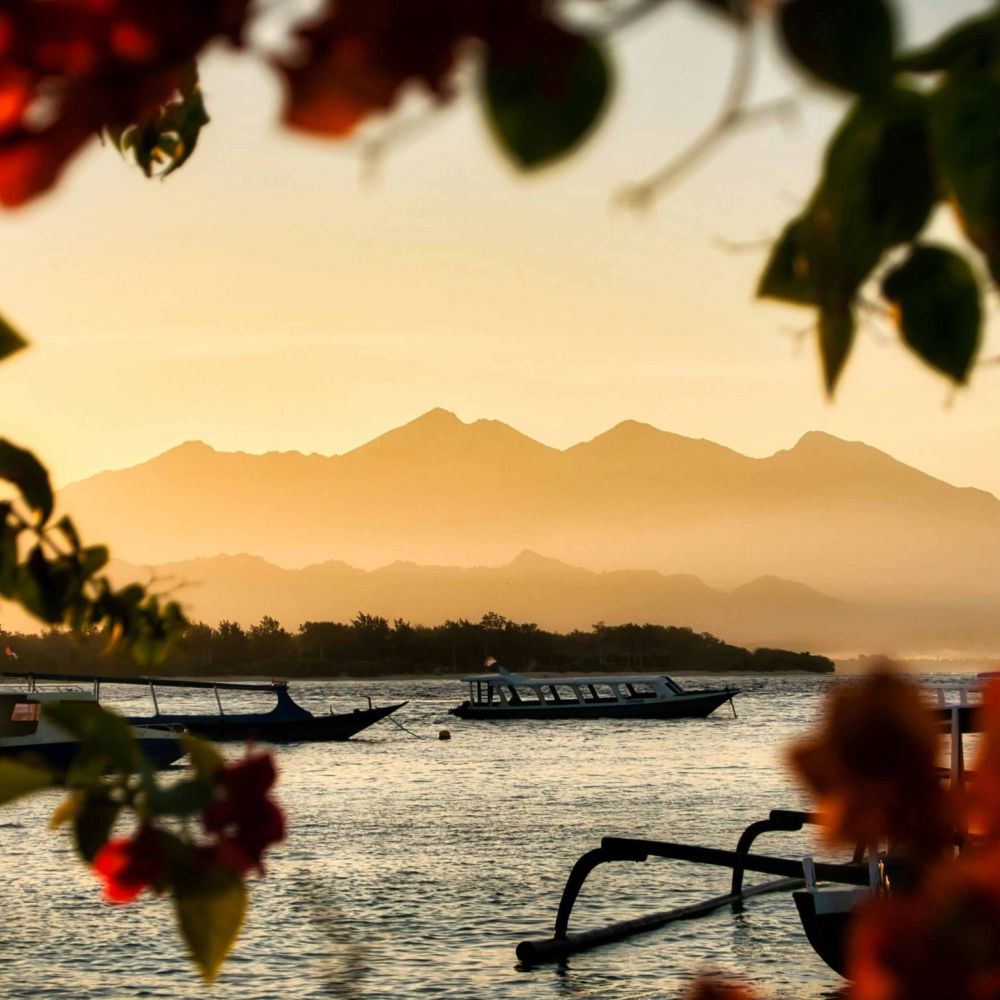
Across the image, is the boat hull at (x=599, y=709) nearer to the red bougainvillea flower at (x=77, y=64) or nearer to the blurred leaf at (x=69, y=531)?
the blurred leaf at (x=69, y=531)

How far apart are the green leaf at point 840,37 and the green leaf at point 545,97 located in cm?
8

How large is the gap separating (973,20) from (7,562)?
1.40 metres

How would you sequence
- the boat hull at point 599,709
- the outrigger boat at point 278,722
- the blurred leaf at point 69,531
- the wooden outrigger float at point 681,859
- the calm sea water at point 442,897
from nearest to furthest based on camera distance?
the blurred leaf at point 69,531 → the wooden outrigger float at point 681,859 → the calm sea water at point 442,897 → the outrigger boat at point 278,722 → the boat hull at point 599,709

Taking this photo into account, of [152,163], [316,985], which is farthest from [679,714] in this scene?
[152,163]

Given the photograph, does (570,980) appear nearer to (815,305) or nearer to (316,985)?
(316,985)

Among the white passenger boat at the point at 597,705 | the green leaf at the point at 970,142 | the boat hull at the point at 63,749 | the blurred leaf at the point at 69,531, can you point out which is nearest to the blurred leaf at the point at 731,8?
the green leaf at the point at 970,142

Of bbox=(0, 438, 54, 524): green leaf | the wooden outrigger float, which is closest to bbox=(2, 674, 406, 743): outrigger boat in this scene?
the wooden outrigger float

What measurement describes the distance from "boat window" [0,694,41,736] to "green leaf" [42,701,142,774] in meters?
35.3

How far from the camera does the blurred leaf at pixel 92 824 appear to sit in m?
1.04

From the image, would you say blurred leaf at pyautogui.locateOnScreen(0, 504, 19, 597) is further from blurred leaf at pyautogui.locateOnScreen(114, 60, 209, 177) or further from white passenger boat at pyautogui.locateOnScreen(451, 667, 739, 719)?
white passenger boat at pyautogui.locateOnScreen(451, 667, 739, 719)

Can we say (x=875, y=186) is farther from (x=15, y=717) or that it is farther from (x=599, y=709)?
(x=599, y=709)

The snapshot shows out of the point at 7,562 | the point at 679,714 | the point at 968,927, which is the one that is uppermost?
the point at 7,562

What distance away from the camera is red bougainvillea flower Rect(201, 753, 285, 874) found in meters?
0.93

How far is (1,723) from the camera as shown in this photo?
113 feet
